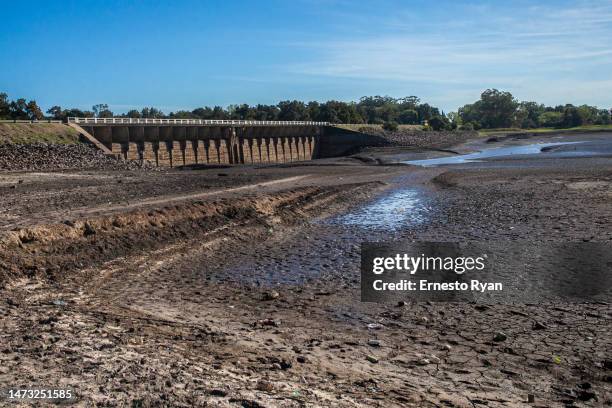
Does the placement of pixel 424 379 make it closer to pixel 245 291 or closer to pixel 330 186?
pixel 245 291

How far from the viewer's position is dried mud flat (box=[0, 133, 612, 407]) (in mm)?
5426

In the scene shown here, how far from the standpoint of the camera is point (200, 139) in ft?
189

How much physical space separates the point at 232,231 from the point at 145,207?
275 centimetres

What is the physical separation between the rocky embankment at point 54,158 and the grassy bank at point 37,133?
117 cm

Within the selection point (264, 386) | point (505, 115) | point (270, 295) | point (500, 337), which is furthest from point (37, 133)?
point (505, 115)

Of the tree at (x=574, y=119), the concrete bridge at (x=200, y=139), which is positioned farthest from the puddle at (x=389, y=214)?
the tree at (x=574, y=119)

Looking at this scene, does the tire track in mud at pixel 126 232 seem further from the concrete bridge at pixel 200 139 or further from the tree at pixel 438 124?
the tree at pixel 438 124

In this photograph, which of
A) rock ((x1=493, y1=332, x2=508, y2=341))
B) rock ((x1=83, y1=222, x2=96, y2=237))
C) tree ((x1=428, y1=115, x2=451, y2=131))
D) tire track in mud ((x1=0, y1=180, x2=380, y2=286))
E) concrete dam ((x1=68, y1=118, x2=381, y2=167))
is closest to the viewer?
rock ((x1=493, y1=332, x2=508, y2=341))

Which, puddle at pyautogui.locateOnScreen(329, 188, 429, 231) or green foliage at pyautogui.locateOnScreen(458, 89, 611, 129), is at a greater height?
green foliage at pyautogui.locateOnScreen(458, 89, 611, 129)

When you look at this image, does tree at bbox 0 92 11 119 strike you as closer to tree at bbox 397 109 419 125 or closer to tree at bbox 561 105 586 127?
tree at bbox 397 109 419 125

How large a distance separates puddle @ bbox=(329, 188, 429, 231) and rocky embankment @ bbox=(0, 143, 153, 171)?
1763 cm

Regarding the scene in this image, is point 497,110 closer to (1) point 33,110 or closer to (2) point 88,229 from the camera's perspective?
(1) point 33,110

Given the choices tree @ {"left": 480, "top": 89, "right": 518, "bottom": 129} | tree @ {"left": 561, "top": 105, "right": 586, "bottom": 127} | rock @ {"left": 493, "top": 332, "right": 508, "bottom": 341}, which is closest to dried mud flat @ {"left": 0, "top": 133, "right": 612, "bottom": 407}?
rock @ {"left": 493, "top": 332, "right": 508, "bottom": 341}

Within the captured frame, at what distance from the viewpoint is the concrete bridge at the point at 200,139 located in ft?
148
